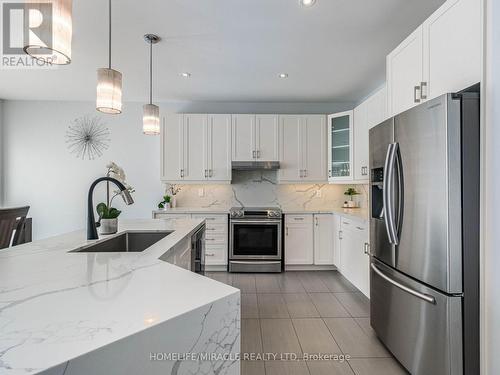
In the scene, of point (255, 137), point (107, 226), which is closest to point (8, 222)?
point (107, 226)

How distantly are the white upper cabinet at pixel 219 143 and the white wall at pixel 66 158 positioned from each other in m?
0.41

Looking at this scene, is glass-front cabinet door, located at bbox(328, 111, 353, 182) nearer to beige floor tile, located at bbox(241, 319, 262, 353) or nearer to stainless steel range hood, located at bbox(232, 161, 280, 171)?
stainless steel range hood, located at bbox(232, 161, 280, 171)

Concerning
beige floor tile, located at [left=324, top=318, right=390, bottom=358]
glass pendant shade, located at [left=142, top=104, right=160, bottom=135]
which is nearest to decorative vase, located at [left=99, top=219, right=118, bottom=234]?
glass pendant shade, located at [left=142, top=104, right=160, bottom=135]

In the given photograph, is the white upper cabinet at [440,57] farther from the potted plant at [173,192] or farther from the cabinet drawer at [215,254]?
the potted plant at [173,192]

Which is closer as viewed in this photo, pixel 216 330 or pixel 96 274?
pixel 216 330

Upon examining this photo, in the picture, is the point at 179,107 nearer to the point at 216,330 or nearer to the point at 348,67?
the point at 348,67

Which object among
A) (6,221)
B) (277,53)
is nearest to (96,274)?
(6,221)

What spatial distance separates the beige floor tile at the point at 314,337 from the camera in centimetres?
209

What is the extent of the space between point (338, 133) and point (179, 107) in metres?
2.57

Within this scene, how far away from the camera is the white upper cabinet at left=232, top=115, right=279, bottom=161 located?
421cm

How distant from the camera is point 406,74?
2.03 metres

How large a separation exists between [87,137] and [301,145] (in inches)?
137

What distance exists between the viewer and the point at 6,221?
1939mm

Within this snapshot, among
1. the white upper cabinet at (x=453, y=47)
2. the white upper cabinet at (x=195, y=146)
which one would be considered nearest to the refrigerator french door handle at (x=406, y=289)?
the white upper cabinet at (x=453, y=47)
